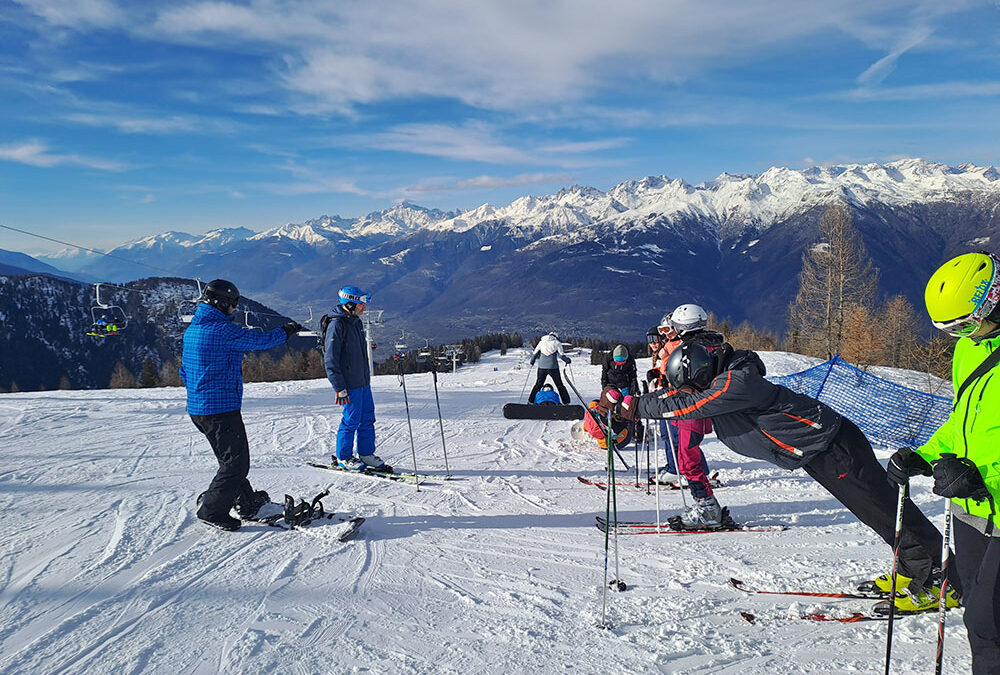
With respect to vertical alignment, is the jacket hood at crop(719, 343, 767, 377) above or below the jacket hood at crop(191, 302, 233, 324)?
below

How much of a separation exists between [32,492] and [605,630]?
6696 mm

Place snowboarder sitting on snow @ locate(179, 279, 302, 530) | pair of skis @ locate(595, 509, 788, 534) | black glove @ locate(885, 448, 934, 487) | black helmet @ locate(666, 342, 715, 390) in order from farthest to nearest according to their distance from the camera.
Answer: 1. pair of skis @ locate(595, 509, 788, 534)
2. snowboarder sitting on snow @ locate(179, 279, 302, 530)
3. black helmet @ locate(666, 342, 715, 390)
4. black glove @ locate(885, 448, 934, 487)

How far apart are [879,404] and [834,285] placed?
2969 centimetres

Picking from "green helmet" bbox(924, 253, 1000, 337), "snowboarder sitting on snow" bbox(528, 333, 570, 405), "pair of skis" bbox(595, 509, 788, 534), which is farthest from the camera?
"snowboarder sitting on snow" bbox(528, 333, 570, 405)

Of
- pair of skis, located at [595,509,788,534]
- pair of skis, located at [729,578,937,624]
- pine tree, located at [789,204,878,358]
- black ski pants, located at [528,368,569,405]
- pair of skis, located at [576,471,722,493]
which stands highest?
pine tree, located at [789,204,878,358]

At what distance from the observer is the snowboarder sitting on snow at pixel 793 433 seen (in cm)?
371

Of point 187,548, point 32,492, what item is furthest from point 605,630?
point 32,492

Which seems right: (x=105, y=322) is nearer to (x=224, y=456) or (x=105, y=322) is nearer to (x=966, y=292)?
(x=224, y=456)

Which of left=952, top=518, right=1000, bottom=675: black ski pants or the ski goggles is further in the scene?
the ski goggles

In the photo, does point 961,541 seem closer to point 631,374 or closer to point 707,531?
point 707,531

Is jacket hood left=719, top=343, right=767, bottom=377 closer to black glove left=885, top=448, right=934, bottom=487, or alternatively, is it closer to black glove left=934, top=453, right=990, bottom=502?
black glove left=885, top=448, right=934, bottom=487

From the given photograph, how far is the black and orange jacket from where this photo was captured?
13.0 ft

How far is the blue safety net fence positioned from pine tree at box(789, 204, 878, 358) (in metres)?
25.8

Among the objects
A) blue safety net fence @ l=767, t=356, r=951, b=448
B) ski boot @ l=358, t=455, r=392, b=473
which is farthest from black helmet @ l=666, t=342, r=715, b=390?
blue safety net fence @ l=767, t=356, r=951, b=448
